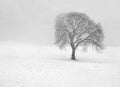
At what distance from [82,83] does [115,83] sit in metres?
3.26

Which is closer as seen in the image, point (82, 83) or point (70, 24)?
point (82, 83)

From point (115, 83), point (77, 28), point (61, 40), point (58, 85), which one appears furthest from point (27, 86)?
point (77, 28)

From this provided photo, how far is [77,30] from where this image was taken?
102ft

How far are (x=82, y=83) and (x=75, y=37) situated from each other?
2006cm

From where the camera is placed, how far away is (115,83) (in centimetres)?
1266

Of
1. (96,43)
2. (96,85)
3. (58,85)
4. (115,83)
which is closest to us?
(58,85)

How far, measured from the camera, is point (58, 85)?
10922 mm

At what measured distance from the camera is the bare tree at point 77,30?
29844 millimetres

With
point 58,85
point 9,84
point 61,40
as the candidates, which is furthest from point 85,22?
point 9,84

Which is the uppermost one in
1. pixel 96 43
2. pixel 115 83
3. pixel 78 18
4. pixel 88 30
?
pixel 78 18

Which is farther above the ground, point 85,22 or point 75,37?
point 85,22

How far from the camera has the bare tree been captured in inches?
1175

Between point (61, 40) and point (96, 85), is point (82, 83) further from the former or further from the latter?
point (61, 40)

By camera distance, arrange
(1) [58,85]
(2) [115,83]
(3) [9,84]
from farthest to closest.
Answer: (2) [115,83], (1) [58,85], (3) [9,84]
